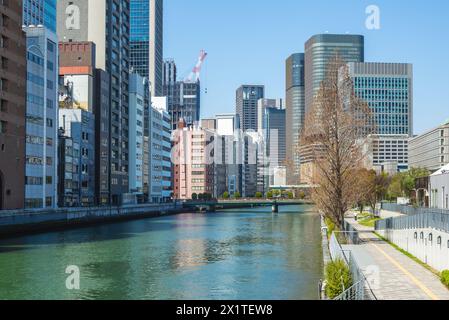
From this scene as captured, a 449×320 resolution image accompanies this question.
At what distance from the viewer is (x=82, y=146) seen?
442ft

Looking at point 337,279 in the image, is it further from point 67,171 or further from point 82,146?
point 82,146

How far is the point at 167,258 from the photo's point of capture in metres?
55.8

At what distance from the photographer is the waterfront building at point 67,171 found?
12331 cm

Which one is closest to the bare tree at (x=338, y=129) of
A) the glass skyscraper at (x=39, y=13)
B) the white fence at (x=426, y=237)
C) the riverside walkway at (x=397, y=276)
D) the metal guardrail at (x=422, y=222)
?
the metal guardrail at (x=422, y=222)

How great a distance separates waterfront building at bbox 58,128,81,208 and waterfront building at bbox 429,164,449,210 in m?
72.4

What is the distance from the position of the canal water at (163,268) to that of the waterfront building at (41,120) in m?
29.4

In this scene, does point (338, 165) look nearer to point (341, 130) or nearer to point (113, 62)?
point (341, 130)

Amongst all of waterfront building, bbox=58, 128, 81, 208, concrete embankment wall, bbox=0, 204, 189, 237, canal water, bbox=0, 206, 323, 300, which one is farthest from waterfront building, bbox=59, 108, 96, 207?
canal water, bbox=0, 206, 323, 300

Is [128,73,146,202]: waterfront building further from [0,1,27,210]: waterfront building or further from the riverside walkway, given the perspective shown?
the riverside walkway

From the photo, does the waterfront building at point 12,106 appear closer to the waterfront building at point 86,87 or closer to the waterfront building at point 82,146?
the waterfront building at point 82,146

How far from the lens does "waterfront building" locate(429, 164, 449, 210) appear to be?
72.7 m

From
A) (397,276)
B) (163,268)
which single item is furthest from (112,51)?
(397,276)
